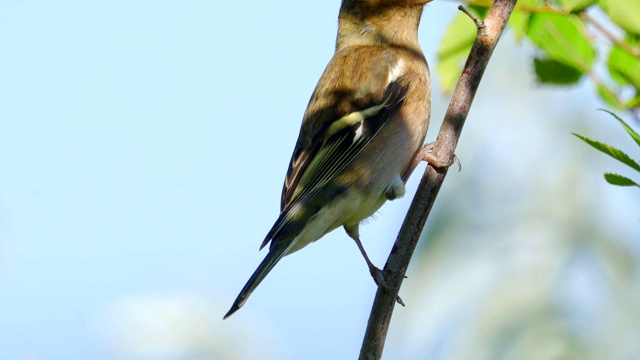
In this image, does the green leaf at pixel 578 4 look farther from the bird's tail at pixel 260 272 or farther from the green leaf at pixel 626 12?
the bird's tail at pixel 260 272

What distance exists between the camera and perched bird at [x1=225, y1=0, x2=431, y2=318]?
162 inches

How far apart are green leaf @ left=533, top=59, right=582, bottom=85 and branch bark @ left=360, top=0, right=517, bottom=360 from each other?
25 centimetres

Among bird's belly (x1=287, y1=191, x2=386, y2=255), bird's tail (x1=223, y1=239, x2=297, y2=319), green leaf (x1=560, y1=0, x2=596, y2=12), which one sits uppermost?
green leaf (x1=560, y1=0, x2=596, y2=12)

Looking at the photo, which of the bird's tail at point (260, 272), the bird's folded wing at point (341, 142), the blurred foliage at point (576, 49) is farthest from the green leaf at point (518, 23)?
the bird's tail at point (260, 272)

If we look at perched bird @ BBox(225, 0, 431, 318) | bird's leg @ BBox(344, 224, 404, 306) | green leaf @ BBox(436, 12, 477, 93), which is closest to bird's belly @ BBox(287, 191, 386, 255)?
perched bird @ BBox(225, 0, 431, 318)

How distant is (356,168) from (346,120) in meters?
0.26

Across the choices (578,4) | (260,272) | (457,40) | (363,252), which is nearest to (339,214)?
(363,252)

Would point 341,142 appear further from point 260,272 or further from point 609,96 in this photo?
point 609,96

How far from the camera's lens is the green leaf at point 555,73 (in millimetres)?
3016

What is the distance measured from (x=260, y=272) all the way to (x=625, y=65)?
5.80ft

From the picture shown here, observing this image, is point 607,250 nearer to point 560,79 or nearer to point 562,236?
point 562,236

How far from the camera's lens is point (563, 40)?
9.90 ft

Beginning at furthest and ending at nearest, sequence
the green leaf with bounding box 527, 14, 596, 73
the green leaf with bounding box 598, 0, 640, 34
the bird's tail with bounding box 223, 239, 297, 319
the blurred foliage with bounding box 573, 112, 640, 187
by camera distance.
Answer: the bird's tail with bounding box 223, 239, 297, 319 < the green leaf with bounding box 527, 14, 596, 73 < the green leaf with bounding box 598, 0, 640, 34 < the blurred foliage with bounding box 573, 112, 640, 187

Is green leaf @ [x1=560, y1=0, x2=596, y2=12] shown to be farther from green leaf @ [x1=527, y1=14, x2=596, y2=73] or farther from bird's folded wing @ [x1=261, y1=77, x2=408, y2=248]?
bird's folded wing @ [x1=261, y1=77, x2=408, y2=248]
